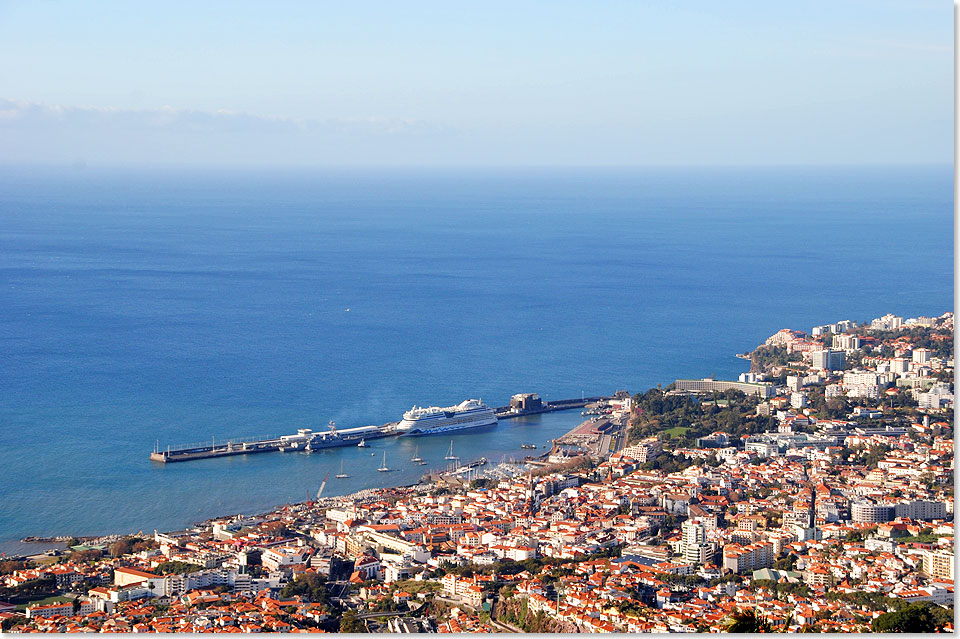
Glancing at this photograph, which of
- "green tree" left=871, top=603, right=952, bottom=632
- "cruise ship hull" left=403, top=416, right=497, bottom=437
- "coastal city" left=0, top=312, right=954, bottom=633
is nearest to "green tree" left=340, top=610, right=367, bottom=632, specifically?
"coastal city" left=0, top=312, right=954, bottom=633

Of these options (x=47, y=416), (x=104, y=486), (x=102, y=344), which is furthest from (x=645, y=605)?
(x=102, y=344)

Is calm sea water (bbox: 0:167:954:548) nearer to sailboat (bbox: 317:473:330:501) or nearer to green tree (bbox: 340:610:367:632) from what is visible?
sailboat (bbox: 317:473:330:501)

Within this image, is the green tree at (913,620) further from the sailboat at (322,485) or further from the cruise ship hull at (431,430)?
the cruise ship hull at (431,430)

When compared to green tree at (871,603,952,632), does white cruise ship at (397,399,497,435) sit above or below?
below

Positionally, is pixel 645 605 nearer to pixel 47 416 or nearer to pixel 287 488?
pixel 287 488

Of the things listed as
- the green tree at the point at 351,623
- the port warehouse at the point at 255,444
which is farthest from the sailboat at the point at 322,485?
the green tree at the point at 351,623
